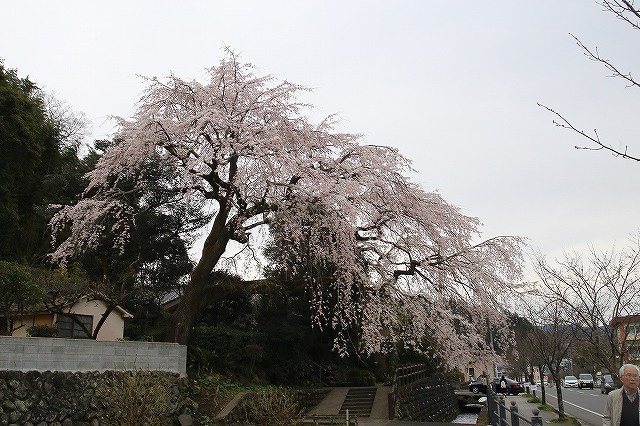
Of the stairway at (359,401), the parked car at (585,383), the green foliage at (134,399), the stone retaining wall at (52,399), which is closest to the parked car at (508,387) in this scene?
the parked car at (585,383)

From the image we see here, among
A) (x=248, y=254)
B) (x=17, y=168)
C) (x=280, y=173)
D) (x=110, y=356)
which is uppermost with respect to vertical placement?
(x=17, y=168)

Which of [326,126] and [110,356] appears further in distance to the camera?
[326,126]

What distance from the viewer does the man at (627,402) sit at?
473cm

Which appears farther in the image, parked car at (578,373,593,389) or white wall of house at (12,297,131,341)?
parked car at (578,373,593,389)

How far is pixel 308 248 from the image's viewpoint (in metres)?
14.0

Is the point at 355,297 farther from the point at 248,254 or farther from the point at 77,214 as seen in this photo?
the point at 77,214

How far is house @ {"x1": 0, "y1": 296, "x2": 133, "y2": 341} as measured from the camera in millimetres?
15609

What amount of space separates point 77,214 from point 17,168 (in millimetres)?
8128

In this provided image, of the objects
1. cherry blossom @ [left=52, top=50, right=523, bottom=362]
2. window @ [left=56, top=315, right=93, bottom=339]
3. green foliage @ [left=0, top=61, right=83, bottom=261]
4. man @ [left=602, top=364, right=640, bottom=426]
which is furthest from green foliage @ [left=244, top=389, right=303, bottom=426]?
green foliage @ [left=0, top=61, right=83, bottom=261]

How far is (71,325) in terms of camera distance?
16.8 metres

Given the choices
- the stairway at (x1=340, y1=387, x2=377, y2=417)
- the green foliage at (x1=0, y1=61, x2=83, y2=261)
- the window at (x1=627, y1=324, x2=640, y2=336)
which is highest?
the green foliage at (x1=0, y1=61, x2=83, y2=261)

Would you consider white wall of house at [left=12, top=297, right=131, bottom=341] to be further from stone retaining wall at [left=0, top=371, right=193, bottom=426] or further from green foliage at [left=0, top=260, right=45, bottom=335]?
→ stone retaining wall at [left=0, top=371, right=193, bottom=426]

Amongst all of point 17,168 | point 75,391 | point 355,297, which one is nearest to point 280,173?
point 355,297

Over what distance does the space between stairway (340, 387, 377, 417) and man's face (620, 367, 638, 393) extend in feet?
43.0
